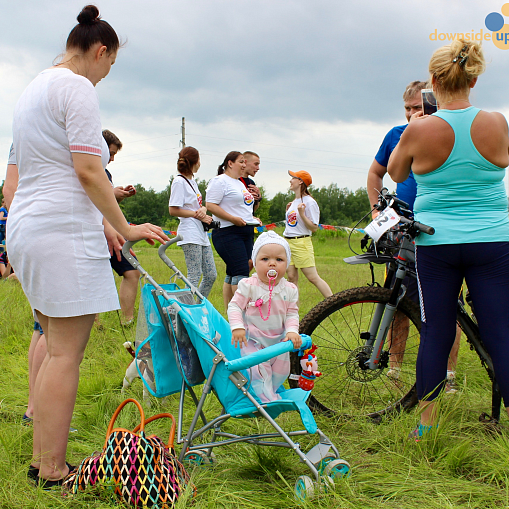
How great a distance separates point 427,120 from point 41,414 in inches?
85.8

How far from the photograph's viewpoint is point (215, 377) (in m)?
2.23

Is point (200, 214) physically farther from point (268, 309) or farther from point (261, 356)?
point (261, 356)

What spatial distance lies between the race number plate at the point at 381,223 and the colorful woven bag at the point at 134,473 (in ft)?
5.13

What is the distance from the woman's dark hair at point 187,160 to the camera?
5.27 meters

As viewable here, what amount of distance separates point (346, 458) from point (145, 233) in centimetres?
149

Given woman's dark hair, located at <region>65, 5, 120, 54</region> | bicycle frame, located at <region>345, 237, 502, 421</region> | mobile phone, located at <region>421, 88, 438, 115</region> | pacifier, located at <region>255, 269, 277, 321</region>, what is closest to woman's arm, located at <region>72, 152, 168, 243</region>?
woman's dark hair, located at <region>65, 5, 120, 54</region>

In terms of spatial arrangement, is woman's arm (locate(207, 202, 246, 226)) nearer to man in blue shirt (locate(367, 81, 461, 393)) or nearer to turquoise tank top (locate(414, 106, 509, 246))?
man in blue shirt (locate(367, 81, 461, 393))

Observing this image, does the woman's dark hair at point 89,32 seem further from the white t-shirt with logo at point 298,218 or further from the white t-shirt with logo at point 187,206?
the white t-shirt with logo at point 298,218

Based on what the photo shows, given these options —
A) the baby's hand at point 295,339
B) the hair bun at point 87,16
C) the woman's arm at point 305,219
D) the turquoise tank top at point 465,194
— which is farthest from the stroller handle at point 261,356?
the woman's arm at point 305,219

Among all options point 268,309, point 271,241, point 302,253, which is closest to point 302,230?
point 302,253

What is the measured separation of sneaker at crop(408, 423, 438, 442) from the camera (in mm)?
2391

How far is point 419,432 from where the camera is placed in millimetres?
2445

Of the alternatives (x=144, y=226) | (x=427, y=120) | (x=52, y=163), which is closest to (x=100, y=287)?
(x=144, y=226)

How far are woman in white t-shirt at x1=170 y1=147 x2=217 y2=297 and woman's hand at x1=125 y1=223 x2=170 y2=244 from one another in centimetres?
285
